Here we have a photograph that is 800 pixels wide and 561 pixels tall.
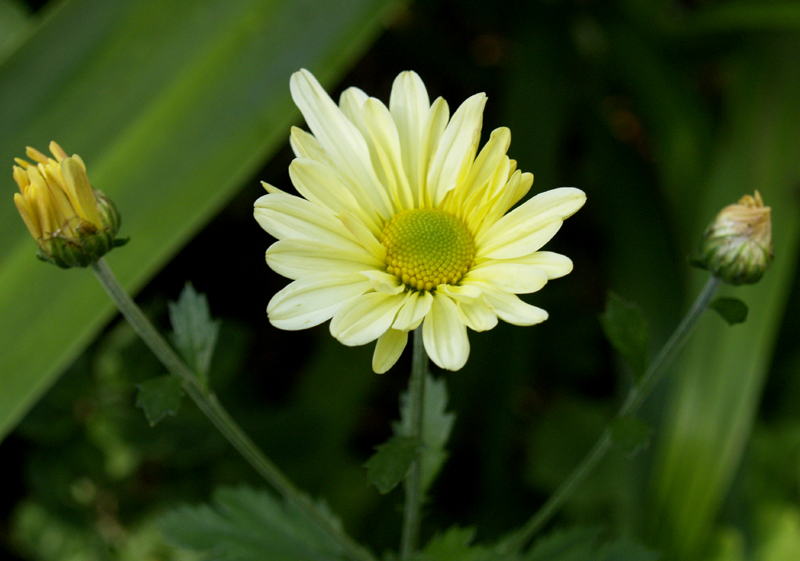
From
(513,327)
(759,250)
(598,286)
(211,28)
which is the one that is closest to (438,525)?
(513,327)

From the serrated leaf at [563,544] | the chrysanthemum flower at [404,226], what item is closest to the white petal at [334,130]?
the chrysanthemum flower at [404,226]

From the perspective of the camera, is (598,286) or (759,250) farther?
(598,286)

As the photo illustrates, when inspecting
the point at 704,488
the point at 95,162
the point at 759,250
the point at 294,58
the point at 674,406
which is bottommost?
the point at 704,488

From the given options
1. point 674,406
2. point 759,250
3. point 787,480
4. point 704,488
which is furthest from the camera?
point 787,480

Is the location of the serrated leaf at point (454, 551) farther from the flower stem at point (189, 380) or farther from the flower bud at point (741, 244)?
the flower bud at point (741, 244)

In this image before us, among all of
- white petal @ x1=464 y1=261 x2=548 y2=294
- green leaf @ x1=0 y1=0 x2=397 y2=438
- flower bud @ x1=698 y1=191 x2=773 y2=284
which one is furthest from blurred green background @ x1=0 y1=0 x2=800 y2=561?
flower bud @ x1=698 y1=191 x2=773 y2=284

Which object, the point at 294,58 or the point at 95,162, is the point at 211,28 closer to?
the point at 294,58
